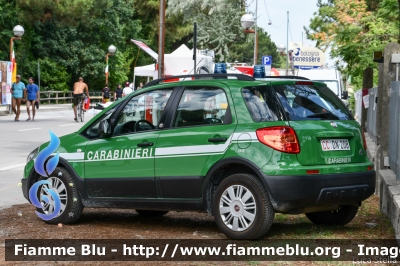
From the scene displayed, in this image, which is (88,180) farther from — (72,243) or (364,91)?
(364,91)

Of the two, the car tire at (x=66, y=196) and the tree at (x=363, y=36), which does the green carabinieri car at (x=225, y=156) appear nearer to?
the car tire at (x=66, y=196)

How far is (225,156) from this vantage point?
7723mm

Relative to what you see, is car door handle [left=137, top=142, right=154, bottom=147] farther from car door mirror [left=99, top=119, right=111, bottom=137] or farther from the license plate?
the license plate

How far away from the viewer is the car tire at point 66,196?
8.81 metres

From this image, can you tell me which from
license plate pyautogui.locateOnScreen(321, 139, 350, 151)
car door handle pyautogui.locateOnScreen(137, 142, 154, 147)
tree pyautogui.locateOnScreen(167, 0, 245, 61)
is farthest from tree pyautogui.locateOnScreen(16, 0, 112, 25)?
license plate pyautogui.locateOnScreen(321, 139, 350, 151)

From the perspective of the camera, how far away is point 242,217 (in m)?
7.59

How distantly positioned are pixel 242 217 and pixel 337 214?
1497 millimetres

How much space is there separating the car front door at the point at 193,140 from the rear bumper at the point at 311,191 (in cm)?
70

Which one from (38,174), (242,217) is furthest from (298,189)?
(38,174)

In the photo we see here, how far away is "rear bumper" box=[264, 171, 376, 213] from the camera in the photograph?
290 inches

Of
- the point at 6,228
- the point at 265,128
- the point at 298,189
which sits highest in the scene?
the point at 265,128

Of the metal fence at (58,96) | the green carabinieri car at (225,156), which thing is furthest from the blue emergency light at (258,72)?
the metal fence at (58,96)

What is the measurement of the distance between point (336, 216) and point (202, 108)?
1864mm

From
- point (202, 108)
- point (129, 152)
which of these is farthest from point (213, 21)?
point (202, 108)
